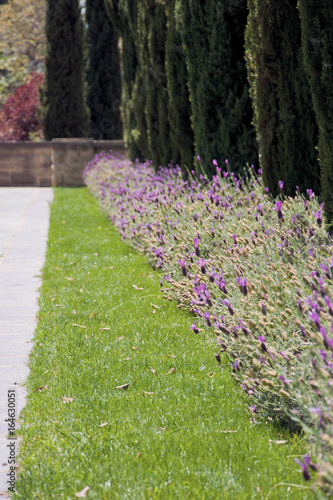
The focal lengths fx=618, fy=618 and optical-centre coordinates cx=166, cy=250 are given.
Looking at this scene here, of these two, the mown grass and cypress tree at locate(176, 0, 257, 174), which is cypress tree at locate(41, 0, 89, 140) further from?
the mown grass

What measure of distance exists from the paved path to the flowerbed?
1157 millimetres

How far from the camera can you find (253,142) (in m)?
7.32

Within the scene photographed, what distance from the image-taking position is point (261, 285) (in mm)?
3518

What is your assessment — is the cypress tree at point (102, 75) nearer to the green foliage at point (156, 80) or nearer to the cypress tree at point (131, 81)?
the cypress tree at point (131, 81)

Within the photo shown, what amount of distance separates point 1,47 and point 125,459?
92.3ft

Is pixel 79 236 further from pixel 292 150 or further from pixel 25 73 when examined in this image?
pixel 25 73

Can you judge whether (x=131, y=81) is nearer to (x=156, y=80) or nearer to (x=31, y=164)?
(x=156, y=80)

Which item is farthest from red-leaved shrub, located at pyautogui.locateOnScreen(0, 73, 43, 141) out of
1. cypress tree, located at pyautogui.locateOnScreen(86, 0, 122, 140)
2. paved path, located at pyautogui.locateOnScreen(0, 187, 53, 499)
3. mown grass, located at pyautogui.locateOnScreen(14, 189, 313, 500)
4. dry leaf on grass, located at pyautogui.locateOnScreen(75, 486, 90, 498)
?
dry leaf on grass, located at pyautogui.locateOnScreen(75, 486, 90, 498)

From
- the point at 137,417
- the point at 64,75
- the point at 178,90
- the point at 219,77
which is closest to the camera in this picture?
the point at 137,417

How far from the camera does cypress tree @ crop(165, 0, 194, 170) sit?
919 centimetres

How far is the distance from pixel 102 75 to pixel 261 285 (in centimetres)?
1861

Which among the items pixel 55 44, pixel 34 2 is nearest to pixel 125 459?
pixel 55 44

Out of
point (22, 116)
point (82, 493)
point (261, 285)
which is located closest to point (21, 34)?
point (22, 116)

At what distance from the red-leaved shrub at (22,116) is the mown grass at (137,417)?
18418 millimetres
